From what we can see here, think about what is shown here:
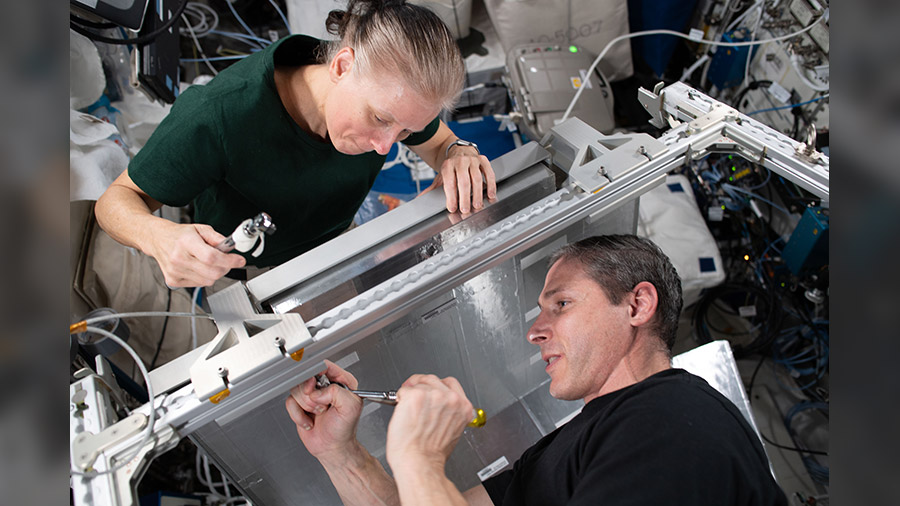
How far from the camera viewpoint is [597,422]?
959 millimetres

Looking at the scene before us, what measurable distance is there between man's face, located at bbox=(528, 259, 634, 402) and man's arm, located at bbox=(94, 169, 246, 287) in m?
0.68

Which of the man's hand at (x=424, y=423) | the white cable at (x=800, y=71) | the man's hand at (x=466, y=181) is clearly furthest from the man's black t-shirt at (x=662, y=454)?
the white cable at (x=800, y=71)

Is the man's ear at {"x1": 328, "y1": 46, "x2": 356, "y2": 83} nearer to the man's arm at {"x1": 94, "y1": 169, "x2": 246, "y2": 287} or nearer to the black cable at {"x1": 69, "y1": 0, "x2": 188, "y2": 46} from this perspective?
the man's arm at {"x1": 94, "y1": 169, "x2": 246, "y2": 287}

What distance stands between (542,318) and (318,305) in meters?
0.52

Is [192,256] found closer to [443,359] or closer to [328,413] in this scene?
[328,413]

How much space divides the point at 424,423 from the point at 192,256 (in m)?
0.51

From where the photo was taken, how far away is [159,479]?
1748 mm

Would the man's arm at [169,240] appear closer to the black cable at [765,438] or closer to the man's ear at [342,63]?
the man's ear at [342,63]

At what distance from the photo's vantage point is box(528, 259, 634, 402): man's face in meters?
1.10

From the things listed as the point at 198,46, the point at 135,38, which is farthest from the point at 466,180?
the point at 198,46

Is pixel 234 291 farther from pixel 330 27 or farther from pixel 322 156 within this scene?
pixel 330 27

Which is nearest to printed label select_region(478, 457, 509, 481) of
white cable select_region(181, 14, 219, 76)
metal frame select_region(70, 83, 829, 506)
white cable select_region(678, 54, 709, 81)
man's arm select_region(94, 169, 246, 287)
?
metal frame select_region(70, 83, 829, 506)
